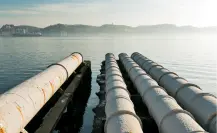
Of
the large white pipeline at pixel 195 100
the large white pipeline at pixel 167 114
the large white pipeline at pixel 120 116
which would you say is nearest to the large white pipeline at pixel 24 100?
the large white pipeline at pixel 120 116

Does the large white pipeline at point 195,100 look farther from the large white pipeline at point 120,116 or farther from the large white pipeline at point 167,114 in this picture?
the large white pipeline at point 120,116

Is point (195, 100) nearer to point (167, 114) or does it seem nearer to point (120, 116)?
point (167, 114)

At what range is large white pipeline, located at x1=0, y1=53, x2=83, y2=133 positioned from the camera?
8203 mm

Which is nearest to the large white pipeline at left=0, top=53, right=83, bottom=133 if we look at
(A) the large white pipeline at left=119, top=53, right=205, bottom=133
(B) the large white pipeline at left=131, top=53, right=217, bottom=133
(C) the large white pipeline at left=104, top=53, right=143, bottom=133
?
(C) the large white pipeline at left=104, top=53, right=143, bottom=133

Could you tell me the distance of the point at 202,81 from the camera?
3488 centimetres

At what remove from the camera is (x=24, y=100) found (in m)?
9.95

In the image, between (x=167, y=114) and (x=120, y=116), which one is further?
(x=167, y=114)

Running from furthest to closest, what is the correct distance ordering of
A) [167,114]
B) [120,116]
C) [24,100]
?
[24,100], [167,114], [120,116]

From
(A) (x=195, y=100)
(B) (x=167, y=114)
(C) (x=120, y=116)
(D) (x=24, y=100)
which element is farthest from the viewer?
(A) (x=195, y=100)

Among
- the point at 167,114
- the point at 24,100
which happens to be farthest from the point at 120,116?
the point at 24,100

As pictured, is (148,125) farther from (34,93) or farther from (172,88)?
(34,93)

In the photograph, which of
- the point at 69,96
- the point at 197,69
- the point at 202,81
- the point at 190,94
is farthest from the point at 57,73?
the point at 197,69

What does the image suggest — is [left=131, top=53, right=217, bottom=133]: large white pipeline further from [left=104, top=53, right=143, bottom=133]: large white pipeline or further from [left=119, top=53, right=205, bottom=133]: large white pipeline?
[left=104, top=53, right=143, bottom=133]: large white pipeline

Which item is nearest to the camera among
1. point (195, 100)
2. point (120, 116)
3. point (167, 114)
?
point (120, 116)
